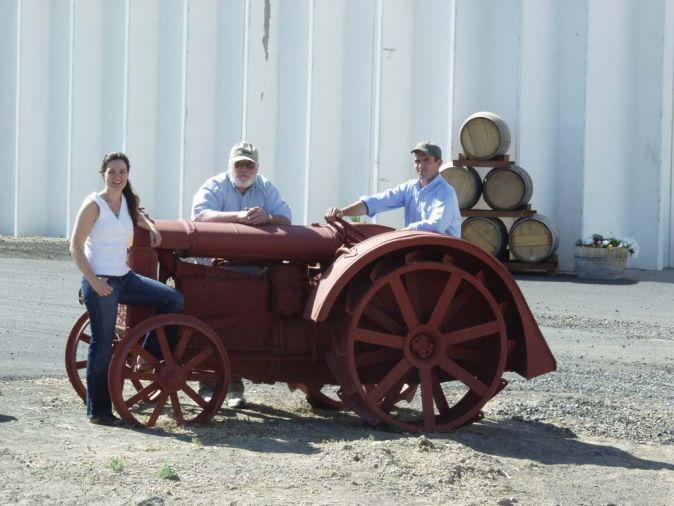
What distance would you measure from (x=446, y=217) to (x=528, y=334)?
2.68 feet

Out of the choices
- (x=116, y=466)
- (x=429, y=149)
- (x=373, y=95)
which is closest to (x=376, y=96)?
(x=373, y=95)

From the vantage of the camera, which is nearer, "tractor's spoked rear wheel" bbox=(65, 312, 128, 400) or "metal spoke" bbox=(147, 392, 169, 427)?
"metal spoke" bbox=(147, 392, 169, 427)

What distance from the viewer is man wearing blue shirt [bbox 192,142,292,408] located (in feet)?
24.6

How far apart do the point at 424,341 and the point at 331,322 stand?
539mm

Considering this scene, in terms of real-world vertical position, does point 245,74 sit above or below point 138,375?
above

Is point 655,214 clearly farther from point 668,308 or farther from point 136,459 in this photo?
point 136,459

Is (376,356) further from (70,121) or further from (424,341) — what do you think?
(70,121)

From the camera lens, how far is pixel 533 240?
53.7 ft

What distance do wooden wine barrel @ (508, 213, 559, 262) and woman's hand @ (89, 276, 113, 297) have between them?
34.7 feet

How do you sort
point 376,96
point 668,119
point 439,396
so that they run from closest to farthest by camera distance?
1. point 439,396
2. point 668,119
3. point 376,96

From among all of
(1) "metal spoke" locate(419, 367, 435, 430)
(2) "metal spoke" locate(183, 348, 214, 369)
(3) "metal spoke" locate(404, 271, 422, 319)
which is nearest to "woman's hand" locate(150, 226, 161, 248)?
(2) "metal spoke" locate(183, 348, 214, 369)

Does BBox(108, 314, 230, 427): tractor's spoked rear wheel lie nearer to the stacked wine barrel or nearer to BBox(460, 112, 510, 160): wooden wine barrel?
the stacked wine barrel

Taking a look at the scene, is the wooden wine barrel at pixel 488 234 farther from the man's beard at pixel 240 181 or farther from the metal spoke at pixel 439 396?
the metal spoke at pixel 439 396

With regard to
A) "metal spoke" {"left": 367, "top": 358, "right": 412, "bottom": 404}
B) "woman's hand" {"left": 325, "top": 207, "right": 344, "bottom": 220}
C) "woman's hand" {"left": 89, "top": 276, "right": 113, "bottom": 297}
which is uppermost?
"woman's hand" {"left": 325, "top": 207, "right": 344, "bottom": 220}
